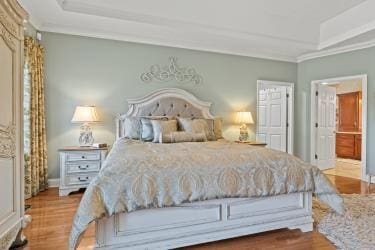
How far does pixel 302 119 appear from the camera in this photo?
6043mm

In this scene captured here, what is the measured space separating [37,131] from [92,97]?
100 cm

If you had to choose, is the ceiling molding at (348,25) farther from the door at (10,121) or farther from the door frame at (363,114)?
the door at (10,121)

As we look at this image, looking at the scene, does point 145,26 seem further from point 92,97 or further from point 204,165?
point 204,165

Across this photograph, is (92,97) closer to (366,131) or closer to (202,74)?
(202,74)

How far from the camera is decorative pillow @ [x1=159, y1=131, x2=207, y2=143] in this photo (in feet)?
12.5

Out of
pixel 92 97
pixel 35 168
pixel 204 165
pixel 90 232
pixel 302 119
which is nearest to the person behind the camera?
pixel 204 165

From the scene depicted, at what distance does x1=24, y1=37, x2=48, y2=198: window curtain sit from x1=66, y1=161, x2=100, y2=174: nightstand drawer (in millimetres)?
480

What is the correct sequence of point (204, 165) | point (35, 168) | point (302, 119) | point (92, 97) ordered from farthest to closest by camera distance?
point (302, 119), point (92, 97), point (35, 168), point (204, 165)

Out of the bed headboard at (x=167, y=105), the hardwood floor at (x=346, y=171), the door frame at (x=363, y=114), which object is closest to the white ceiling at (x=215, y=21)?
the door frame at (x=363, y=114)

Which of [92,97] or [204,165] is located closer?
[204,165]

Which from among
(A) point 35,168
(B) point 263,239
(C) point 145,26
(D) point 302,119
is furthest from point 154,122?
(D) point 302,119

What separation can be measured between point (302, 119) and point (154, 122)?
12.3 feet

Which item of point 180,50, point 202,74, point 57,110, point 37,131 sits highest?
point 180,50

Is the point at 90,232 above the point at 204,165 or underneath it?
underneath
